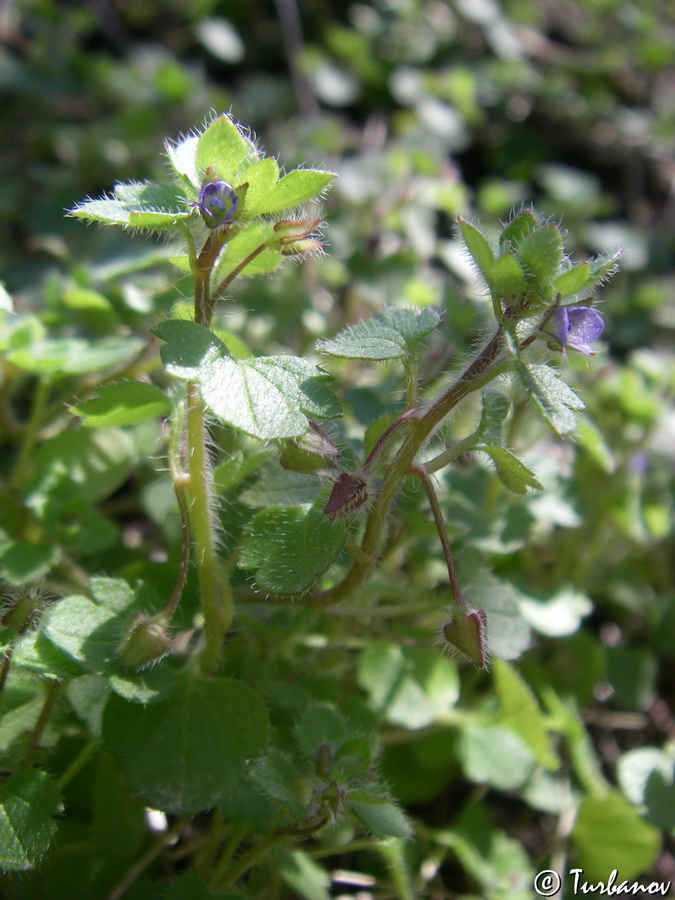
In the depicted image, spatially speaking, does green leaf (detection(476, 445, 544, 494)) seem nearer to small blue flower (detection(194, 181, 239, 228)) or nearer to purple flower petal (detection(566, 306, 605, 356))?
purple flower petal (detection(566, 306, 605, 356))

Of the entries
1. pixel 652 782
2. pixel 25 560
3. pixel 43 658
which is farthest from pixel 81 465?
pixel 652 782

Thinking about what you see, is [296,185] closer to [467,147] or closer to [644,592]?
[644,592]

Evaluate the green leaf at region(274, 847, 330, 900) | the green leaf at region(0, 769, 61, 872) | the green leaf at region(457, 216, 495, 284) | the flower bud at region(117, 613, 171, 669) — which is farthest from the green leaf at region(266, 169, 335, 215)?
the green leaf at region(274, 847, 330, 900)

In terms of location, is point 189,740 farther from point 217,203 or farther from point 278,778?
point 217,203

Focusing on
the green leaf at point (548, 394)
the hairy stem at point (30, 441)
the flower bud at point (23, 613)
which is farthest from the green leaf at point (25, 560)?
the green leaf at point (548, 394)

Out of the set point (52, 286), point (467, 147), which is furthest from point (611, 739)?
point (467, 147)

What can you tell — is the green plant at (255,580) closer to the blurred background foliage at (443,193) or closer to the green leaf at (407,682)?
the green leaf at (407,682)
